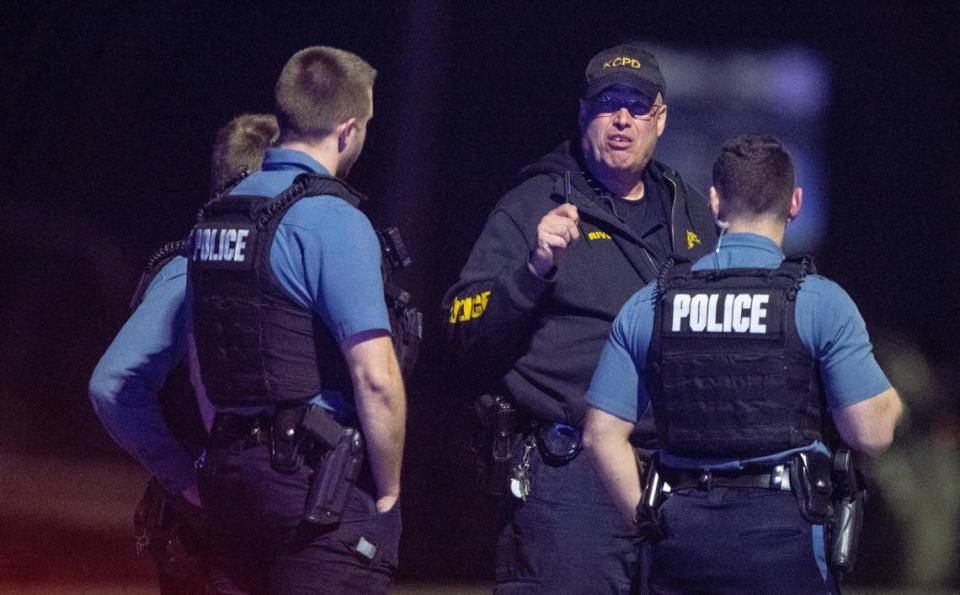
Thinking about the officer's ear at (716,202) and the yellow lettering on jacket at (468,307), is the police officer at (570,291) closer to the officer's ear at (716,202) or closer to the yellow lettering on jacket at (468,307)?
the yellow lettering on jacket at (468,307)

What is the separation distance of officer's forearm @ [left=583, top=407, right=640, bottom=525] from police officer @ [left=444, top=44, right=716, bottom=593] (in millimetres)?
300

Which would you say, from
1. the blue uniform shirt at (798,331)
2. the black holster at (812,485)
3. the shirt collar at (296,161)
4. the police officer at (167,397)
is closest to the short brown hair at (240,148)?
the police officer at (167,397)

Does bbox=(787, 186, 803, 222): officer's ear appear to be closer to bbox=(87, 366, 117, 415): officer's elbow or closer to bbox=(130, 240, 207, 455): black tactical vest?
bbox=(130, 240, 207, 455): black tactical vest

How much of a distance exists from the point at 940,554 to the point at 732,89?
3.20 meters

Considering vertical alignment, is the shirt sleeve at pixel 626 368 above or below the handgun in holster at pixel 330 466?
above

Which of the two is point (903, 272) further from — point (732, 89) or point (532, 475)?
point (532, 475)

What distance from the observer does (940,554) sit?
9125mm

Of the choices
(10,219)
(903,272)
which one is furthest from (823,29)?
(10,219)

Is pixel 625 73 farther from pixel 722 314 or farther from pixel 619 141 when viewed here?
pixel 722 314

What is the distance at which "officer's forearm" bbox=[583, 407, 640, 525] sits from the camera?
3.48 meters

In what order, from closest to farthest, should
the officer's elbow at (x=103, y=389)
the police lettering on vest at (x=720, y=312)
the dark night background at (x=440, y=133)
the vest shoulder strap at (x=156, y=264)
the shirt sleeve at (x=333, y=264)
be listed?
the shirt sleeve at (x=333, y=264)
the police lettering on vest at (x=720, y=312)
the officer's elbow at (x=103, y=389)
the vest shoulder strap at (x=156, y=264)
the dark night background at (x=440, y=133)

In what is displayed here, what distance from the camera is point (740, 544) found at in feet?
10.4

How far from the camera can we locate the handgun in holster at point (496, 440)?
397 centimetres

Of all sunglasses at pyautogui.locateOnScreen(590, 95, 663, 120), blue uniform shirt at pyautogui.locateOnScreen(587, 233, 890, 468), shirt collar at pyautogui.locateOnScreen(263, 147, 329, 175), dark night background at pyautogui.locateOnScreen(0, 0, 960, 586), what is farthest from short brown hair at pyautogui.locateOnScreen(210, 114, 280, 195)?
dark night background at pyautogui.locateOnScreen(0, 0, 960, 586)
